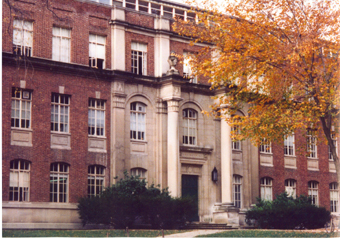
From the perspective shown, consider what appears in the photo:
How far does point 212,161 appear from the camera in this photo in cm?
3575

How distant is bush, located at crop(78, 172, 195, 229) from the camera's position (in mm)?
28172

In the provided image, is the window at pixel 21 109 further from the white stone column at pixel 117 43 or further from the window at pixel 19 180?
the white stone column at pixel 117 43

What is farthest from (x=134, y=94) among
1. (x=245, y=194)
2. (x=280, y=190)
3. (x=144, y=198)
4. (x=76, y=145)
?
(x=280, y=190)

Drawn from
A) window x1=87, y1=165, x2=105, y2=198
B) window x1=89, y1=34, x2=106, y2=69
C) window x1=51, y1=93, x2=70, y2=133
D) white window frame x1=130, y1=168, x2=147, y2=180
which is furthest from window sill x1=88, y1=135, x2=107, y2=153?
window x1=89, y1=34, x2=106, y2=69

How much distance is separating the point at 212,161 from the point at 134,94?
679 cm

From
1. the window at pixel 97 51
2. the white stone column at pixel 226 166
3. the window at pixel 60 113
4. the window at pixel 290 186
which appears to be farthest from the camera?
the window at pixel 290 186

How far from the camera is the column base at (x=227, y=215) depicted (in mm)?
33562

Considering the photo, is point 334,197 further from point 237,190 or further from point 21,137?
point 21,137

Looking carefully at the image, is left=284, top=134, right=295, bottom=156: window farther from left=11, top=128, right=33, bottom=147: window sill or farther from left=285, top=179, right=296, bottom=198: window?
left=11, top=128, right=33, bottom=147: window sill

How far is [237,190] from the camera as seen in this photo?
36938 millimetres

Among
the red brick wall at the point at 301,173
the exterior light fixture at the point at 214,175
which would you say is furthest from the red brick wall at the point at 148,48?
the red brick wall at the point at 301,173

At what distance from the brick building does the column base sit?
0.21 ft

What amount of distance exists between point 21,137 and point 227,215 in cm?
1305

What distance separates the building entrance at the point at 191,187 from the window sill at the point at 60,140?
7.98 metres
